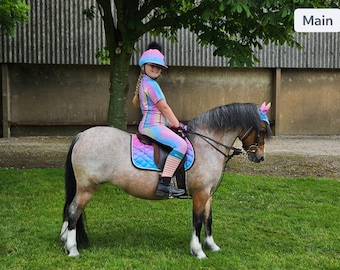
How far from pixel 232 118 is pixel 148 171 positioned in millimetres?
1042

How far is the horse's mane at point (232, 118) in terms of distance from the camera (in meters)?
4.84

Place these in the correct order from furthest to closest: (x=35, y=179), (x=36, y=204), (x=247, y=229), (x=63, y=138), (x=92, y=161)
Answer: (x=63, y=138) < (x=35, y=179) < (x=36, y=204) < (x=247, y=229) < (x=92, y=161)

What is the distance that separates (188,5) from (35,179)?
4.73m

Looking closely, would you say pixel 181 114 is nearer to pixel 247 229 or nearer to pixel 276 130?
pixel 276 130

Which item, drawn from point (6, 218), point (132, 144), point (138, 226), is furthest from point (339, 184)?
point (6, 218)

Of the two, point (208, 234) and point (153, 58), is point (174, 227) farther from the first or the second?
point (153, 58)

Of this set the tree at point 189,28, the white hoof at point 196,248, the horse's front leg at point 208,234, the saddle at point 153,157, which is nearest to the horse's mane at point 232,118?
the saddle at point 153,157

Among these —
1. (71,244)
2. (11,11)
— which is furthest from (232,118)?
(11,11)

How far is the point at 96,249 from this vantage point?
4.98m

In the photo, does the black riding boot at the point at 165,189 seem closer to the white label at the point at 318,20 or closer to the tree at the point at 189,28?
the white label at the point at 318,20

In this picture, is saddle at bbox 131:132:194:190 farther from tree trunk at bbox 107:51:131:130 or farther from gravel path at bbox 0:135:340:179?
gravel path at bbox 0:135:340:179

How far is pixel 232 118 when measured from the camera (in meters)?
4.87

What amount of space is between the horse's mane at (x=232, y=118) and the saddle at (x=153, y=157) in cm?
42

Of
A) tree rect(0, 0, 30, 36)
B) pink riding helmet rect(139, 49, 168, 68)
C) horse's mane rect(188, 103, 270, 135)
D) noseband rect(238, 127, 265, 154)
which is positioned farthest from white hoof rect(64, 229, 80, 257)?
tree rect(0, 0, 30, 36)
